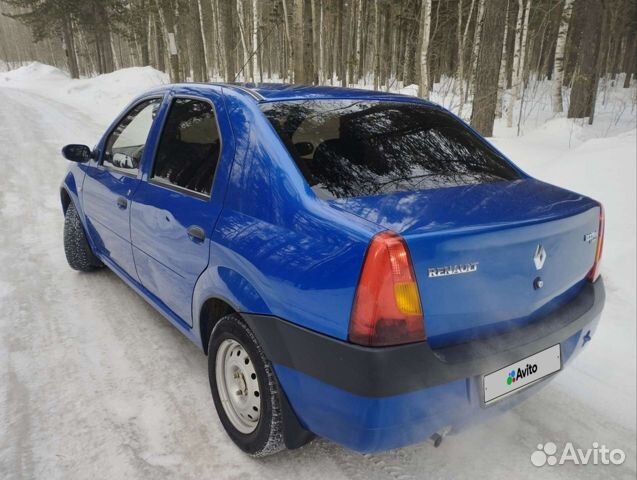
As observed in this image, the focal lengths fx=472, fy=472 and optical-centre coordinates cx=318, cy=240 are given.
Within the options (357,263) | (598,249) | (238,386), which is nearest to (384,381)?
(357,263)

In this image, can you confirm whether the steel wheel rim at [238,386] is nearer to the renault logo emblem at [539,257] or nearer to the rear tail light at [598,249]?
the renault logo emblem at [539,257]

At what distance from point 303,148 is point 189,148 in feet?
2.83

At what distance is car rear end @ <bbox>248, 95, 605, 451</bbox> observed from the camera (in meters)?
1.60

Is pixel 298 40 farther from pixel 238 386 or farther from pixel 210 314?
pixel 238 386

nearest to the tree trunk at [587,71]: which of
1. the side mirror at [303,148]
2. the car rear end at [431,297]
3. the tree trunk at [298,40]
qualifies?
the tree trunk at [298,40]

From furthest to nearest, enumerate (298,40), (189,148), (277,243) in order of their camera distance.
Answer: (298,40)
(189,148)
(277,243)

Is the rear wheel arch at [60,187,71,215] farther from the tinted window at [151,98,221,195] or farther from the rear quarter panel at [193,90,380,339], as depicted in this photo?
the rear quarter panel at [193,90,380,339]

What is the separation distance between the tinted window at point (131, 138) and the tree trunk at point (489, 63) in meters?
7.28

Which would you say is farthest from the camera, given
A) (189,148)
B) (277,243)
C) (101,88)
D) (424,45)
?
(101,88)

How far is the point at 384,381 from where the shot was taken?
1.58 metres

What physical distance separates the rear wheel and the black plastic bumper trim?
282cm

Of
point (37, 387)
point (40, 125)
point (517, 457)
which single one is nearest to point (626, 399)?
point (517, 457)

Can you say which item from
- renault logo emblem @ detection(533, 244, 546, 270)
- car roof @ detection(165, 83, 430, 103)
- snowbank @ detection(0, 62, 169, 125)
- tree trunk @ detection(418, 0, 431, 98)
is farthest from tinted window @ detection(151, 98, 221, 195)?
snowbank @ detection(0, 62, 169, 125)

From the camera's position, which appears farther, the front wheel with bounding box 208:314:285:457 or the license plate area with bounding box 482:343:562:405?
the front wheel with bounding box 208:314:285:457
